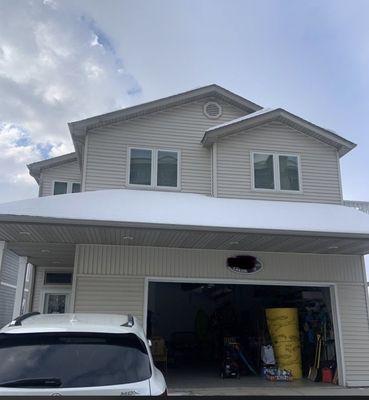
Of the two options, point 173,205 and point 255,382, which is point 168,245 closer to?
point 173,205

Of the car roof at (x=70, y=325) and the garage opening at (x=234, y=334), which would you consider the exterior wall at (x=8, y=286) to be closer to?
the garage opening at (x=234, y=334)

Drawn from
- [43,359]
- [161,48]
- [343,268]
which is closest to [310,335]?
[343,268]

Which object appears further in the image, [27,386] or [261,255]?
[261,255]

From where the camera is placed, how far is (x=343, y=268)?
12156 mm

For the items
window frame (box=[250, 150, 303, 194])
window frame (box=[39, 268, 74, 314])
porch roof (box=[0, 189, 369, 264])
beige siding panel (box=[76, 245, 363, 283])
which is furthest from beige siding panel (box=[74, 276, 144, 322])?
window frame (box=[39, 268, 74, 314])

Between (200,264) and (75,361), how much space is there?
26.9 feet

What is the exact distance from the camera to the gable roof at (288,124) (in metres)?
13.5

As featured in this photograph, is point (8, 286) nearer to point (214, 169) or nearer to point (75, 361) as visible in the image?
point (214, 169)

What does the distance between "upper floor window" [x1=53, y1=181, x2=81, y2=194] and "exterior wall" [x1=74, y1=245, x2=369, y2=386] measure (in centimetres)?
768

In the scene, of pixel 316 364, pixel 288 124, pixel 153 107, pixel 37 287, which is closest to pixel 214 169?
pixel 153 107

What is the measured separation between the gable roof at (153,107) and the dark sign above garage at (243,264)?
18.4 feet

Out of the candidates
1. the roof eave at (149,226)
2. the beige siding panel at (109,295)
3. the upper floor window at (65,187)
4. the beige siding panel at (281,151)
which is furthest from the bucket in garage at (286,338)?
the upper floor window at (65,187)

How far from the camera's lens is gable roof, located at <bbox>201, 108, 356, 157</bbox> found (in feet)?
44.3

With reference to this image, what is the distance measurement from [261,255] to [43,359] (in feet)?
29.9
